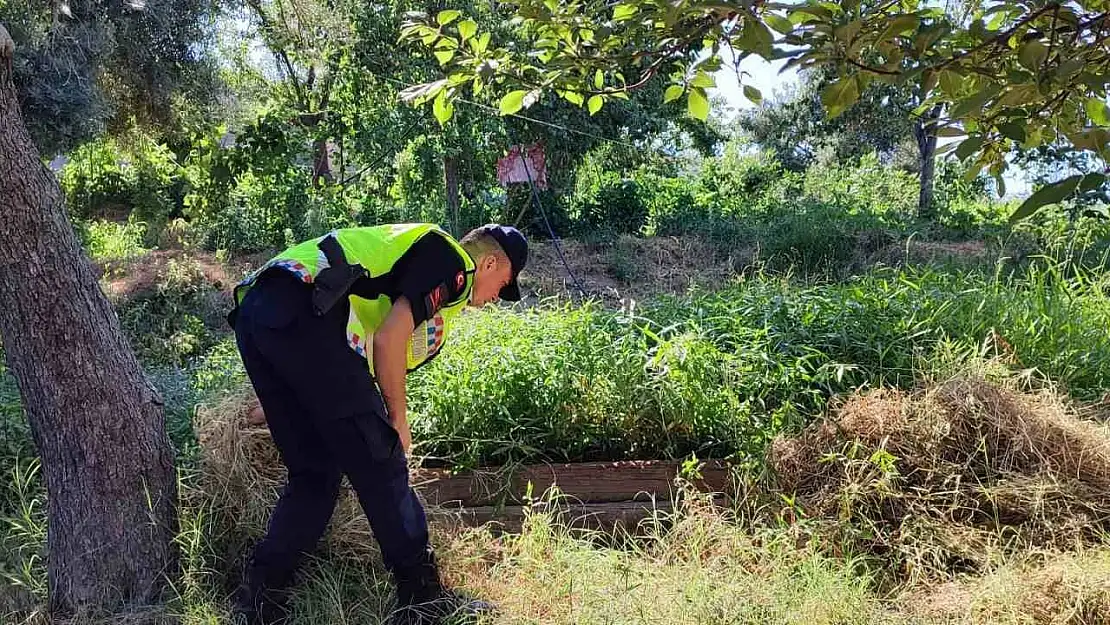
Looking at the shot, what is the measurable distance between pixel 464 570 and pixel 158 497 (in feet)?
3.59

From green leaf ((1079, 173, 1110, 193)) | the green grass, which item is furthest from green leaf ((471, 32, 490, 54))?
Result: the green grass

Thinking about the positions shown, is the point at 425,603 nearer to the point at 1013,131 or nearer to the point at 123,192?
the point at 1013,131

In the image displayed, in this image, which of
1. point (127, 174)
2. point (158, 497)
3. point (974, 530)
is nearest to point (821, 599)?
point (974, 530)

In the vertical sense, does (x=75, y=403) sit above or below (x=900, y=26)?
below

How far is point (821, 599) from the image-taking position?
273cm

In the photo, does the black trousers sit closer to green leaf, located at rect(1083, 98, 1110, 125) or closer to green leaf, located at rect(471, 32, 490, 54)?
green leaf, located at rect(471, 32, 490, 54)

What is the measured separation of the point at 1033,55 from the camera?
143 cm

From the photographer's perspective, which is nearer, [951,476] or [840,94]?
[840,94]

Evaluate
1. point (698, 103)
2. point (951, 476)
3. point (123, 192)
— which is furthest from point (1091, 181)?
point (123, 192)

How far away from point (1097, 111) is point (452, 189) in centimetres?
909

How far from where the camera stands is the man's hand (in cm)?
248

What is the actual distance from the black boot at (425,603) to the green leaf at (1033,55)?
2145 millimetres

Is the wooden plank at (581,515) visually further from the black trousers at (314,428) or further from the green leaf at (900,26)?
the green leaf at (900,26)

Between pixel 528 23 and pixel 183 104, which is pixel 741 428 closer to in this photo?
pixel 528 23
